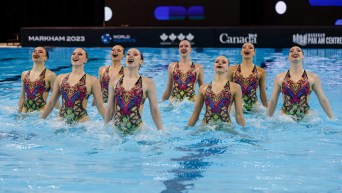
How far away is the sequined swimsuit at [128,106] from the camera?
275 inches

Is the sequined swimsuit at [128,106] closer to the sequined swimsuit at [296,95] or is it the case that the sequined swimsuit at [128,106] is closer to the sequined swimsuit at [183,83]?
the sequined swimsuit at [296,95]

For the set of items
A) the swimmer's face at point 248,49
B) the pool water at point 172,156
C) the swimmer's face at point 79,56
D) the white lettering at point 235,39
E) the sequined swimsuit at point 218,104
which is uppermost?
the white lettering at point 235,39

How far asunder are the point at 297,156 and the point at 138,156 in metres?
1.60

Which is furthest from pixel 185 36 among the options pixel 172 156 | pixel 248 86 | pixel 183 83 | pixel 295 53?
pixel 172 156

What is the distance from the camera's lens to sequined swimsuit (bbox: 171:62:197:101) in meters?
9.54

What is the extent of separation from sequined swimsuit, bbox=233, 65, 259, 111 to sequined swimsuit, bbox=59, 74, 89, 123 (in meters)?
2.34

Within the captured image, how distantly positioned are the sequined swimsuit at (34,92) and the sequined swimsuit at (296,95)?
309 centimetres

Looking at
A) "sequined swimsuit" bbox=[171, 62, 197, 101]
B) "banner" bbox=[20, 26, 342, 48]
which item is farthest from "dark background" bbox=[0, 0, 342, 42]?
"sequined swimsuit" bbox=[171, 62, 197, 101]

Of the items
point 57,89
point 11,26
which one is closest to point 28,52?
point 11,26

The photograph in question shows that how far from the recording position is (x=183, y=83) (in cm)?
956

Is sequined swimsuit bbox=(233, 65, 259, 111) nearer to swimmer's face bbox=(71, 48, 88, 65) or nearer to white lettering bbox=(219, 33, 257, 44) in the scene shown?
swimmer's face bbox=(71, 48, 88, 65)

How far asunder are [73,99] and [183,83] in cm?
241

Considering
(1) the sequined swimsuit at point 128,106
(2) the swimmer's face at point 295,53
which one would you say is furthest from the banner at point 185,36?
(1) the sequined swimsuit at point 128,106

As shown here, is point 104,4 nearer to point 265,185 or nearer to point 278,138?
point 278,138
